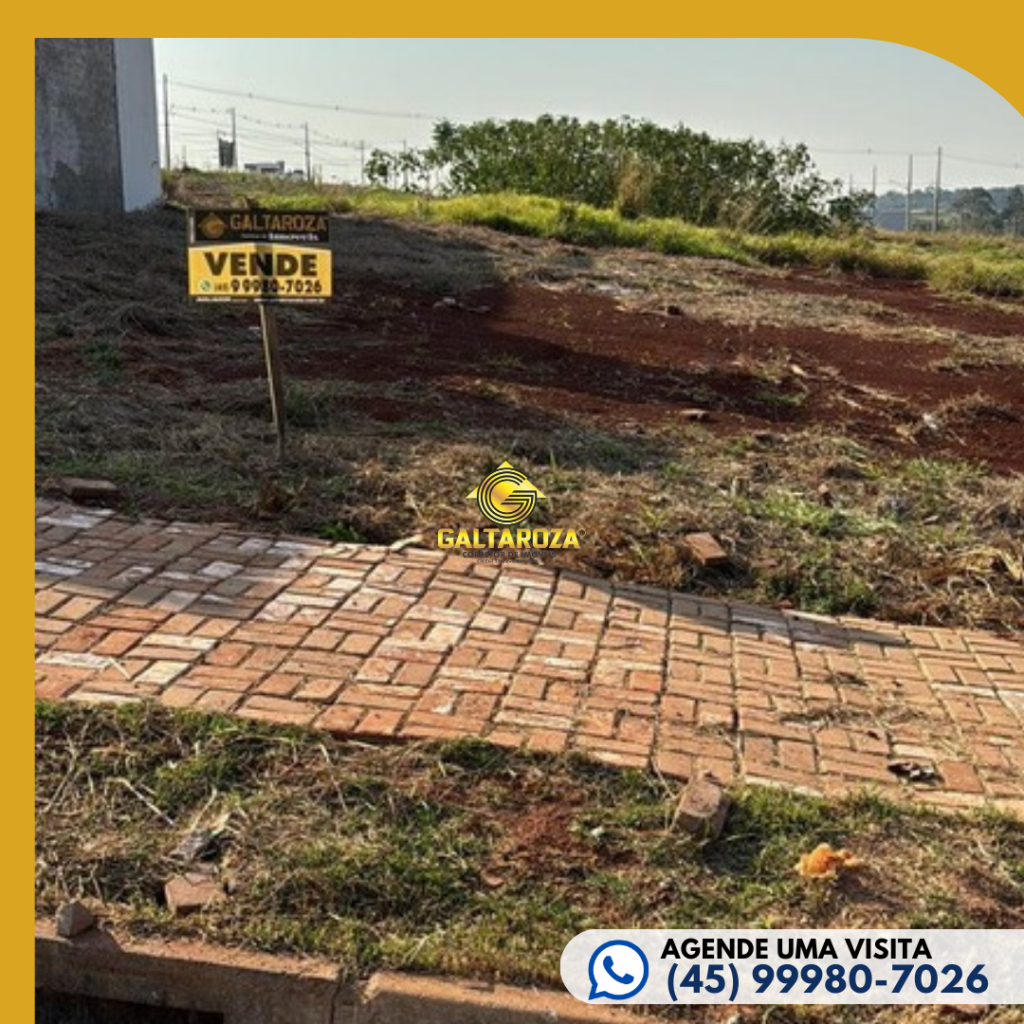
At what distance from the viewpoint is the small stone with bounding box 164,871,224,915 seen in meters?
2.90

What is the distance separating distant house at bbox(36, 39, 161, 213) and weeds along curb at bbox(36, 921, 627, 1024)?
1531 centimetres

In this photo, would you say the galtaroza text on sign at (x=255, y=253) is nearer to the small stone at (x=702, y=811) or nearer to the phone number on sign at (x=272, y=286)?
the phone number on sign at (x=272, y=286)

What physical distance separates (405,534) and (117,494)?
1.43 metres

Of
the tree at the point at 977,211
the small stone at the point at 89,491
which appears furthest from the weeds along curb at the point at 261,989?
the tree at the point at 977,211

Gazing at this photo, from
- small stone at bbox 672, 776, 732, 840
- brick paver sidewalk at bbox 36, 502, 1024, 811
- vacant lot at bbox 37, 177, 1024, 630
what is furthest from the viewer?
vacant lot at bbox 37, 177, 1024, 630

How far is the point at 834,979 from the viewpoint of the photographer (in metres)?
2.83

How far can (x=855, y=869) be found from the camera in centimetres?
316

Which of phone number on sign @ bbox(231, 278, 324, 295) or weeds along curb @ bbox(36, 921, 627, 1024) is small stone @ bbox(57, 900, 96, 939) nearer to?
weeds along curb @ bbox(36, 921, 627, 1024)

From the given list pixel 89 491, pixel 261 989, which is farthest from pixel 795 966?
pixel 89 491

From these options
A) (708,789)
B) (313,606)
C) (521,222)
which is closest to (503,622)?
(313,606)

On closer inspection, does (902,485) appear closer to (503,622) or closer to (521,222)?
(503,622)

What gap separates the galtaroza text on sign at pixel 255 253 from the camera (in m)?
5.76

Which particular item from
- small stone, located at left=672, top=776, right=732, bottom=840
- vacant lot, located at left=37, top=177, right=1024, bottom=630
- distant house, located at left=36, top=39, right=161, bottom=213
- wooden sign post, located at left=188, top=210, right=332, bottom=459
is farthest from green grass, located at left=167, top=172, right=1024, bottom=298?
small stone, located at left=672, top=776, right=732, bottom=840

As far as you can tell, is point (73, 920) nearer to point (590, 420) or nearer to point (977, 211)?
point (590, 420)
